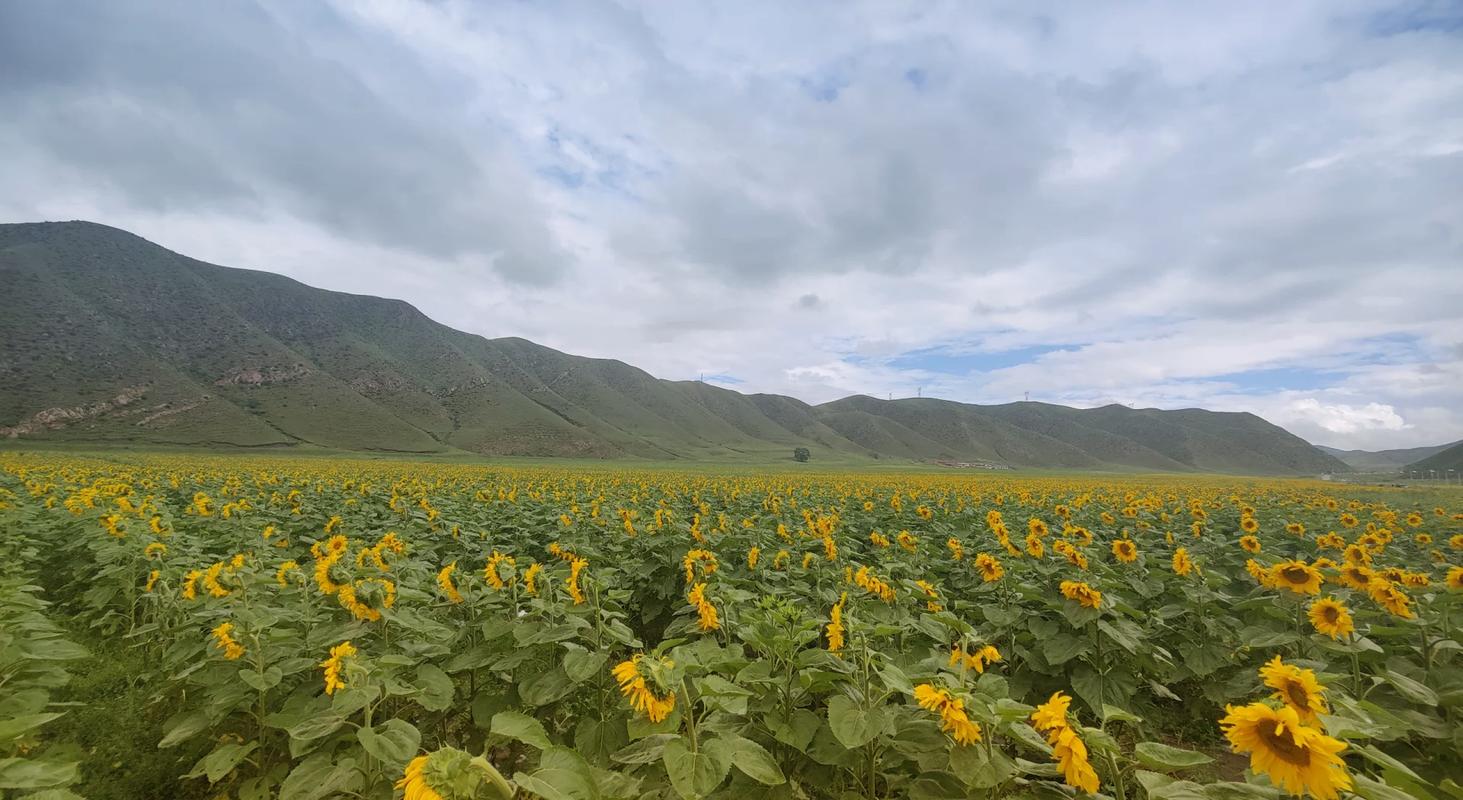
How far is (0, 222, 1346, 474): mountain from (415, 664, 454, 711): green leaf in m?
94.8

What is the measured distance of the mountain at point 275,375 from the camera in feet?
264

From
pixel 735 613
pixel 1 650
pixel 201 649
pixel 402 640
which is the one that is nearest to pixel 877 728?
pixel 735 613

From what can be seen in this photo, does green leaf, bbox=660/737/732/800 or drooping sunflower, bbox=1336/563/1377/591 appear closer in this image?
green leaf, bbox=660/737/732/800

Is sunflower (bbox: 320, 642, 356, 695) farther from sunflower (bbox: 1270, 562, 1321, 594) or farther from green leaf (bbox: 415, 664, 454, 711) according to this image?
sunflower (bbox: 1270, 562, 1321, 594)

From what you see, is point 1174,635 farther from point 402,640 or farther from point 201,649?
point 201,649

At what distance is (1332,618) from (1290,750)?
3.10 m

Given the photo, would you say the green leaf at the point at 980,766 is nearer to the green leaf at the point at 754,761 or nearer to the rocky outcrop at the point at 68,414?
the green leaf at the point at 754,761

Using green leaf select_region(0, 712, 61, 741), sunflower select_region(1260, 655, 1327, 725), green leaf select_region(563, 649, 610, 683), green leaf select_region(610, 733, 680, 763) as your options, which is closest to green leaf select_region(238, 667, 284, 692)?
→ green leaf select_region(0, 712, 61, 741)

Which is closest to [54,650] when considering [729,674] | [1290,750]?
[729,674]

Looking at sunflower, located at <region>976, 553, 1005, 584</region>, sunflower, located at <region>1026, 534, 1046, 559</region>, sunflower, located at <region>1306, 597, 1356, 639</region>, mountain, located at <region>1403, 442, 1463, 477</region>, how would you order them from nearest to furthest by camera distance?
1. sunflower, located at <region>1306, 597, 1356, 639</region>
2. sunflower, located at <region>976, 553, 1005, 584</region>
3. sunflower, located at <region>1026, 534, 1046, 559</region>
4. mountain, located at <region>1403, 442, 1463, 477</region>

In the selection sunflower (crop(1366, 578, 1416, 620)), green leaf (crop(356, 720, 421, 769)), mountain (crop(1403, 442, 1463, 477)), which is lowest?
green leaf (crop(356, 720, 421, 769))

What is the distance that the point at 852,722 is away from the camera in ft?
9.36

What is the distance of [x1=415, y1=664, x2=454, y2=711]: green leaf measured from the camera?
11.1 ft

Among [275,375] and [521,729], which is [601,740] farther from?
[275,375]
